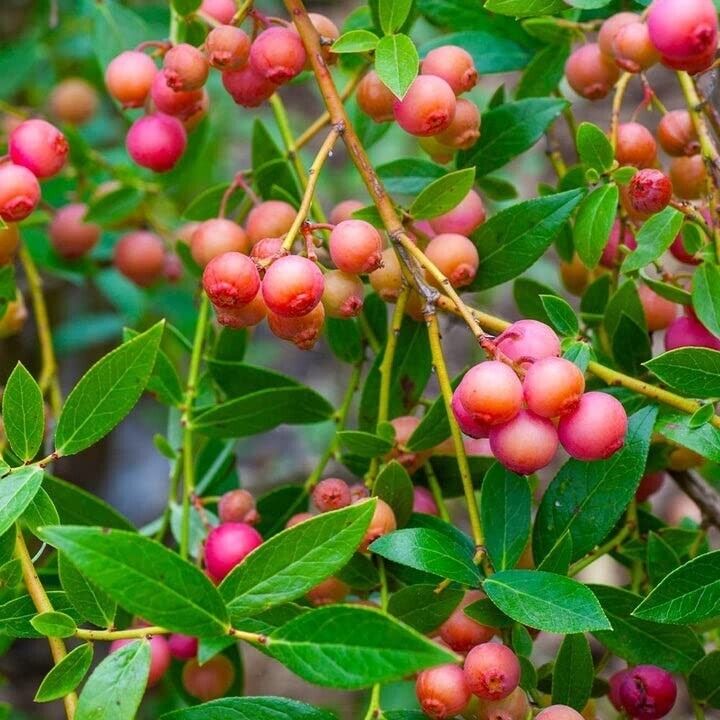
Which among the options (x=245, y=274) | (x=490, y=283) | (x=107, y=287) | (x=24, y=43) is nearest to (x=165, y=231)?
(x=107, y=287)

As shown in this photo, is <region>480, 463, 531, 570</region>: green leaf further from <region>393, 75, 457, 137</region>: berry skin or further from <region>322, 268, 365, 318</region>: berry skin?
<region>393, 75, 457, 137</region>: berry skin

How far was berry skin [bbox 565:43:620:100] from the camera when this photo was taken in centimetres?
108

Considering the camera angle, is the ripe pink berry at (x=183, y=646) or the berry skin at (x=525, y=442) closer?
the berry skin at (x=525, y=442)

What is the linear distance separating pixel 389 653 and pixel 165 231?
105 centimetres

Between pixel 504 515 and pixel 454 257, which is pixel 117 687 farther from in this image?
pixel 454 257

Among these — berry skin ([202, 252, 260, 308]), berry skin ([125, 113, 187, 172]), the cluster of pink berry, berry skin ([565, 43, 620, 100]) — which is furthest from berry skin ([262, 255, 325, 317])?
berry skin ([565, 43, 620, 100])

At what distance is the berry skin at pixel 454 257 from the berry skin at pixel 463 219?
5 centimetres

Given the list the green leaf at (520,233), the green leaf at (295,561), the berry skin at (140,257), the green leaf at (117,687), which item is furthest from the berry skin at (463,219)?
the berry skin at (140,257)

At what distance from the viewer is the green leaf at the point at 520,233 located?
98 centimetres

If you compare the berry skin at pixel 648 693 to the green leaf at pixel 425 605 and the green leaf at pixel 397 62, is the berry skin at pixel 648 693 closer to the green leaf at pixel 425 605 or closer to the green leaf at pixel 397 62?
the green leaf at pixel 425 605

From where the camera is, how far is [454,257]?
3.09ft

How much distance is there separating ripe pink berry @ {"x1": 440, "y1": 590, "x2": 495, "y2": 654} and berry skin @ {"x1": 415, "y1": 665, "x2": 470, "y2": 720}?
0.05 m

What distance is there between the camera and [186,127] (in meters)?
1.16

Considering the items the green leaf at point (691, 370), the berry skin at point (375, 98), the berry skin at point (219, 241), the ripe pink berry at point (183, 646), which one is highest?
the berry skin at point (375, 98)
